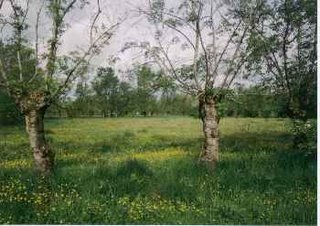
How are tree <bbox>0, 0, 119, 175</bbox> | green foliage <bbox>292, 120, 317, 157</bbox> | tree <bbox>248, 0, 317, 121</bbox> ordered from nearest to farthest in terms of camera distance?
green foliage <bbox>292, 120, 317, 157</bbox> → tree <bbox>248, 0, 317, 121</bbox> → tree <bbox>0, 0, 119, 175</bbox>

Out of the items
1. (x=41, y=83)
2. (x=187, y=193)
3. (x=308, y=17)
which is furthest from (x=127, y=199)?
(x=308, y=17)

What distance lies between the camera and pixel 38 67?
7.19 m

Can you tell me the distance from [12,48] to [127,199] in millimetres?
2342

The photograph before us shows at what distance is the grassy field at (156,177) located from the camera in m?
6.68

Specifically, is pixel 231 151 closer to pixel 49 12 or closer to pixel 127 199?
pixel 127 199

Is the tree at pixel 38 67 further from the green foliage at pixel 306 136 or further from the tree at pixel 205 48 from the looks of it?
the green foliage at pixel 306 136

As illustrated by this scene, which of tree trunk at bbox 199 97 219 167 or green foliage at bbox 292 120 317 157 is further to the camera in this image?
tree trunk at bbox 199 97 219 167

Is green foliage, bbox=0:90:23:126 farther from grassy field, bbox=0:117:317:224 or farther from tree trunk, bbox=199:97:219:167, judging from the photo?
tree trunk, bbox=199:97:219:167

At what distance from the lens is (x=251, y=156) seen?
7223 mm

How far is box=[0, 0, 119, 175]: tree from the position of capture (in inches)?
282

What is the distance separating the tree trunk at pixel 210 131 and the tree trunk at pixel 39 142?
1901 mm

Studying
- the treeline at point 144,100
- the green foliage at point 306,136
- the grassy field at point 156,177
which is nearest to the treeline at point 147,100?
the treeline at point 144,100

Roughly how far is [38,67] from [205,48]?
2.07 metres

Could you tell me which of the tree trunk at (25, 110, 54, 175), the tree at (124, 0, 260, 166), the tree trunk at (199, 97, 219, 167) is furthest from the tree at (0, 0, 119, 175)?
the tree trunk at (199, 97, 219, 167)
